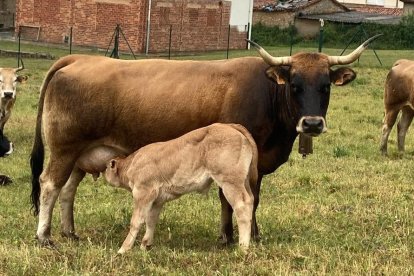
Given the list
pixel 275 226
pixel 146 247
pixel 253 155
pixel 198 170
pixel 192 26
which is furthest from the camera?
pixel 192 26

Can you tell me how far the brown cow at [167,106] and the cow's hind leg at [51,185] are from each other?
1 cm

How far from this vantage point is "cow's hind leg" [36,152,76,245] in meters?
8.45

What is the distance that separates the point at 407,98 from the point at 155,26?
26.6 metres

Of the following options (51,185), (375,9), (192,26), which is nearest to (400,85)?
(51,185)

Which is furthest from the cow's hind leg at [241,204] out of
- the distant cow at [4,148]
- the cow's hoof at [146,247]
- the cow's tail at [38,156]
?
the distant cow at [4,148]

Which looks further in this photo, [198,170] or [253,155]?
[253,155]

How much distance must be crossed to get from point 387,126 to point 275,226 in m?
7.32

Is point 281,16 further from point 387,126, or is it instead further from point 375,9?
point 387,126

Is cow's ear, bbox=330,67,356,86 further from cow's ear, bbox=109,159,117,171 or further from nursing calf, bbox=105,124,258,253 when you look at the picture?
cow's ear, bbox=109,159,117,171

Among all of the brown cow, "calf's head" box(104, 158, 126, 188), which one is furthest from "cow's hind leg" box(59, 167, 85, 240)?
"calf's head" box(104, 158, 126, 188)

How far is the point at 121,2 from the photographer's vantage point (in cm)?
4091

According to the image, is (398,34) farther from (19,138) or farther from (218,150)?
(218,150)

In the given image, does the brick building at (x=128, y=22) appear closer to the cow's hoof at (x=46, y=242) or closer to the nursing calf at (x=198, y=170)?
the cow's hoof at (x=46, y=242)

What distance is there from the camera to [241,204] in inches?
297
